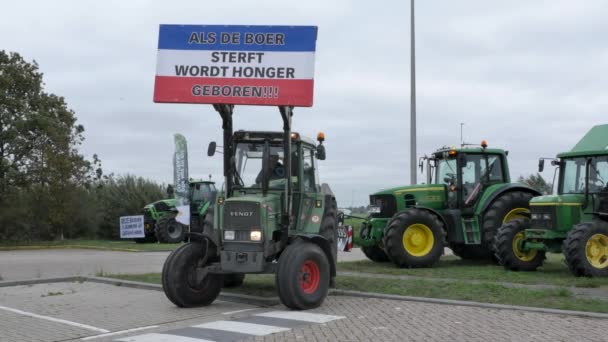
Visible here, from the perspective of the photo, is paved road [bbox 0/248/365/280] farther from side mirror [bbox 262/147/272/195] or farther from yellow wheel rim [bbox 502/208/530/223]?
side mirror [bbox 262/147/272/195]

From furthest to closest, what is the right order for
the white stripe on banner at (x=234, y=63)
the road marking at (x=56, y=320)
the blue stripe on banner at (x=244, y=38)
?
the blue stripe on banner at (x=244, y=38)
the white stripe on banner at (x=234, y=63)
the road marking at (x=56, y=320)

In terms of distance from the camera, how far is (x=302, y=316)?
988cm

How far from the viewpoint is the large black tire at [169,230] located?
100ft

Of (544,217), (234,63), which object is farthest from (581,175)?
(234,63)

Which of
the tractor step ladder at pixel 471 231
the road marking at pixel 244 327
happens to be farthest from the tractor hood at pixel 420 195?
the road marking at pixel 244 327

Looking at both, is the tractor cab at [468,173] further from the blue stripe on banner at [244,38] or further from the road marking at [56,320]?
the road marking at [56,320]

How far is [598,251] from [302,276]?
6440 millimetres

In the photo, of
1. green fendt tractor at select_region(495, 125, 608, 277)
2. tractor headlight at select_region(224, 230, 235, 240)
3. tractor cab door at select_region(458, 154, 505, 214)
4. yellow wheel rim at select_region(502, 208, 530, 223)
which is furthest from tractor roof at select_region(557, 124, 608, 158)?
tractor headlight at select_region(224, 230, 235, 240)

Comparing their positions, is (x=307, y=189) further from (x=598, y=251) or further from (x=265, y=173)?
(x=598, y=251)

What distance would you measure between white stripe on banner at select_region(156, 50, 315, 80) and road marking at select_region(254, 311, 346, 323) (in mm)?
3613

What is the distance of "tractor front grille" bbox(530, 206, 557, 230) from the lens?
14344 mm

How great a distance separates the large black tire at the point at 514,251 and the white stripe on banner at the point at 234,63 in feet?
20.6

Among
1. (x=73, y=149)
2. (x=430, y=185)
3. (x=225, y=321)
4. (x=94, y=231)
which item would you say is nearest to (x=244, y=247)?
(x=225, y=321)

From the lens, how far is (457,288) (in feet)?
38.7
